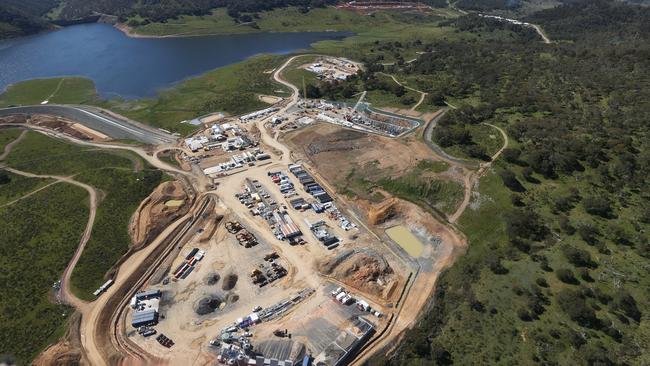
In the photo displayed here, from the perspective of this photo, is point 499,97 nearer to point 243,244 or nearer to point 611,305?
point 611,305

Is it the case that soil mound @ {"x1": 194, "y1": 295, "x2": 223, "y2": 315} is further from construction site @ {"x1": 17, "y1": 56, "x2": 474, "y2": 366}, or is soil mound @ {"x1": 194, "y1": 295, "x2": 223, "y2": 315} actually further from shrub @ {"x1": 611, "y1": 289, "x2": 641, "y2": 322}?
shrub @ {"x1": 611, "y1": 289, "x2": 641, "y2": 322}

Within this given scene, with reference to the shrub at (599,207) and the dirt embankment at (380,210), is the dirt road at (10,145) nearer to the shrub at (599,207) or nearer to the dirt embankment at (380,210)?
the dirt embankment at (380,210)

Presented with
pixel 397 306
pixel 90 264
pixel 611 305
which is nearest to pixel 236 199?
pixel 90 264

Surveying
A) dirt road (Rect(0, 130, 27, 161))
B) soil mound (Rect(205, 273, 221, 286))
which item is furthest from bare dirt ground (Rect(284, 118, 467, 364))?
dirt road (Rect(0, 130, 27, 161))

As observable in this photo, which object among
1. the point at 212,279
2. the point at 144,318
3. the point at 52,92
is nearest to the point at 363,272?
the point at 212,279

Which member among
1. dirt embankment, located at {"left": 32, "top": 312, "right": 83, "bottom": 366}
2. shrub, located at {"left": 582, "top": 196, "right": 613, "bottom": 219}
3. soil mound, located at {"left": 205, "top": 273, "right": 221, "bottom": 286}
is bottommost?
dirt embankment, located at {"left": 32, "top": 312, "right": 83, "bottom": 366}

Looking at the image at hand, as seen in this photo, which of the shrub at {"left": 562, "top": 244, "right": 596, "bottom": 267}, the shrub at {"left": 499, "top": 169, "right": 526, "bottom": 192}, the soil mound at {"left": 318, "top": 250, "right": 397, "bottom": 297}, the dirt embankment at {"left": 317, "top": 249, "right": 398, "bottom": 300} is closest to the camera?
the shrub at {"left": 562, "top": 244, "right": 596, "bottom": 267}
